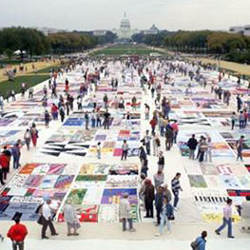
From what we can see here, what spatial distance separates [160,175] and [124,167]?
15.5 ft

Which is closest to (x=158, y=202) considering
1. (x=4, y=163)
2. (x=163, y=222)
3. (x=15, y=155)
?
(x=163, y=222)

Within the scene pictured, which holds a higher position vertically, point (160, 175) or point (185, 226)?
point (160, 175)

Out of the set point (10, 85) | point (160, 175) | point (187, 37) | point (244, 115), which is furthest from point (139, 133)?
point (187, 37)

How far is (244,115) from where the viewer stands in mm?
25922

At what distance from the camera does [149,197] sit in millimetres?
13273

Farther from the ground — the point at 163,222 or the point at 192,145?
the point at 192,145

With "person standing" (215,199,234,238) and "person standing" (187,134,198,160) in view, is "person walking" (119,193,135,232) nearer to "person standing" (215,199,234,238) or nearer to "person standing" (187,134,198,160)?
"person standing" (215,199,234,238)

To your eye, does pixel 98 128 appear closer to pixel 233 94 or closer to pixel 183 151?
pixel 183 151

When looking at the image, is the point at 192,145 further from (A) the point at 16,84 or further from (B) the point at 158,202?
(A) the point at 16,84

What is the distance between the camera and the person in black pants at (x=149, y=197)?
1320cm

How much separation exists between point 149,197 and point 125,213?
118 cm

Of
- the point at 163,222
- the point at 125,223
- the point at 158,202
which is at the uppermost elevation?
the point at 158,202

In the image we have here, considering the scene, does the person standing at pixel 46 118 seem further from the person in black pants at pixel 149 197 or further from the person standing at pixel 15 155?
the person in black pants at pixel 149 197

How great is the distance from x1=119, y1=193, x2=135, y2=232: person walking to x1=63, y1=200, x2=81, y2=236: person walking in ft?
Answer: 4.29
